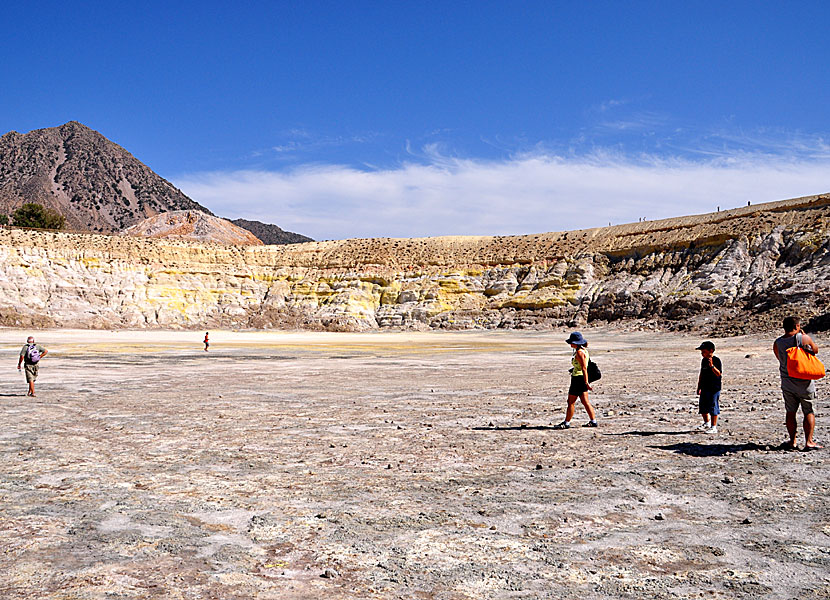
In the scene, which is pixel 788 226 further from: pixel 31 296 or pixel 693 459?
pixel 31 296

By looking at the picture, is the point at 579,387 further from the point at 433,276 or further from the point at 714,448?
the point at 433,276

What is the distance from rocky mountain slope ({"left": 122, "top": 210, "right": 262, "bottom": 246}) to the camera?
417 ft

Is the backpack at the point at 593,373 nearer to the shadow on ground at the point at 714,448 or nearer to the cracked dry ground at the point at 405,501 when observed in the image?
the cracked dry ground at the point at 405,501

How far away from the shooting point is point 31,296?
2482 inches

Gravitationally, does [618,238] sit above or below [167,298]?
above

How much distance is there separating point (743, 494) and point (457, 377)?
14.4 m

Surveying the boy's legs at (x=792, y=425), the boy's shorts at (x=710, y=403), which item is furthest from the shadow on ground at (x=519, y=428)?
the boy's legs at (x=792, y=425)

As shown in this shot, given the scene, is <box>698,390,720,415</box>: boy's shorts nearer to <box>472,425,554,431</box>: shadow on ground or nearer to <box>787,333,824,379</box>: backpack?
<box>787,333,824,379</box>: backpack

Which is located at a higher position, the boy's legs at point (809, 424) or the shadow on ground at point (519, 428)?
the boy's legs at point (809, 424)

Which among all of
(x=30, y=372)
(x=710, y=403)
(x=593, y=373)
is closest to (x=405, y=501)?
(x=593, y=373)

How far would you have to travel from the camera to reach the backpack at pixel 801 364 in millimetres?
8648

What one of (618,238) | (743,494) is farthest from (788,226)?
(743,494)

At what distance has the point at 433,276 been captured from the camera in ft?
238

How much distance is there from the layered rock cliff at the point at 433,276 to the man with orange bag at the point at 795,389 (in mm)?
44207
